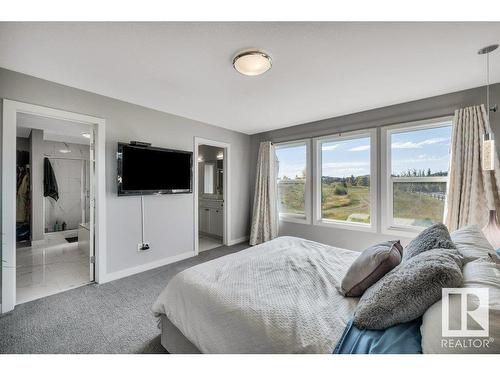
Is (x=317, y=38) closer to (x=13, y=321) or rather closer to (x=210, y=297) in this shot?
(x=210, y=297)

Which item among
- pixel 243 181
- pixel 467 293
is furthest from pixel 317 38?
pixel 243 181

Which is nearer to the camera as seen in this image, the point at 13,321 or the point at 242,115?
the point at 13,321

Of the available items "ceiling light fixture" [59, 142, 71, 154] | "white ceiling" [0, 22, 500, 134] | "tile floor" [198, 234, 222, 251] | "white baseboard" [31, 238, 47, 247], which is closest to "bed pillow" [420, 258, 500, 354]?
"white ceiling" [0, 22, 500, 134]

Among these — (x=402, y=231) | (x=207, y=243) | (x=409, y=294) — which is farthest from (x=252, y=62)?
(x=207, y=243)

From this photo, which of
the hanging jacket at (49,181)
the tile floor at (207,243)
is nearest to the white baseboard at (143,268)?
the tile floor at (207,243)

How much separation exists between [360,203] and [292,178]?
52.1 inches

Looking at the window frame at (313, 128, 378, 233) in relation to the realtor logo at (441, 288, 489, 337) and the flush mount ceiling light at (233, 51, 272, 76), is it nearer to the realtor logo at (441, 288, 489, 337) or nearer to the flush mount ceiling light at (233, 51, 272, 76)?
the flush mount ceiling light at (233, 51, 272, 76)

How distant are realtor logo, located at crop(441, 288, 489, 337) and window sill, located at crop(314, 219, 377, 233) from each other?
103 inches

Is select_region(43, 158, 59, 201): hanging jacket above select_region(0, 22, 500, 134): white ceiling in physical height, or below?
below

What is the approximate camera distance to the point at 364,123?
337 cm

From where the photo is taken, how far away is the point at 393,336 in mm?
929

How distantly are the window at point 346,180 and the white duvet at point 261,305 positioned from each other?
1.91 m

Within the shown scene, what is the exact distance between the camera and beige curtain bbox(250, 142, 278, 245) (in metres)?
4.36
